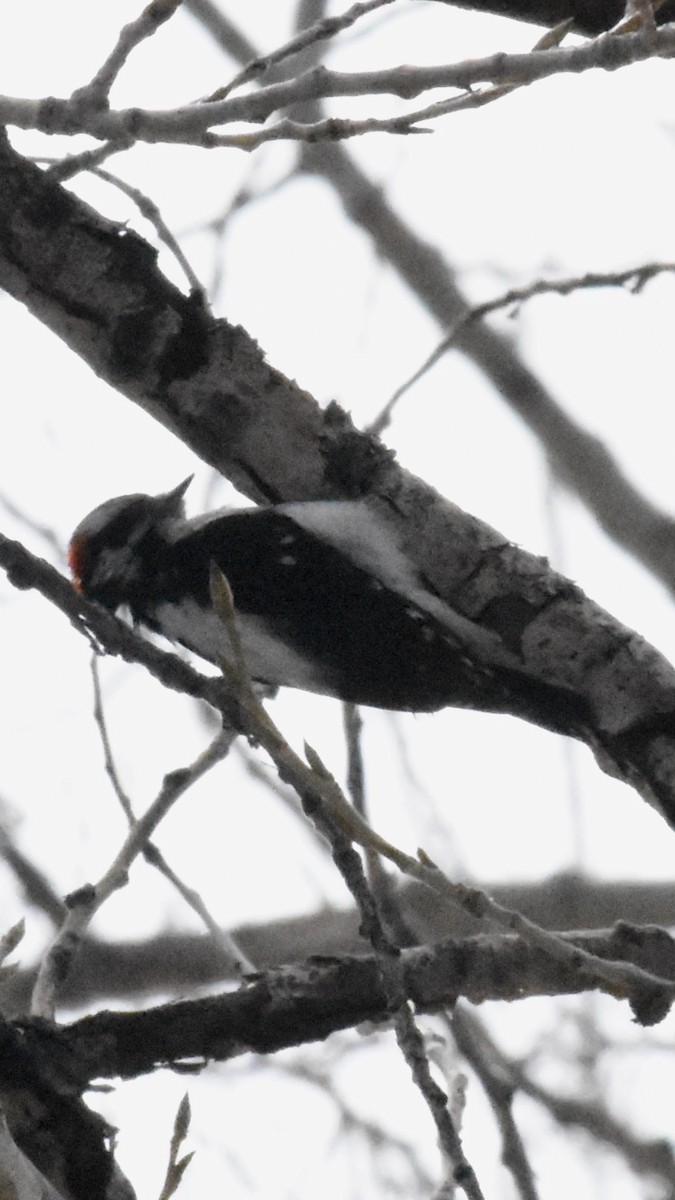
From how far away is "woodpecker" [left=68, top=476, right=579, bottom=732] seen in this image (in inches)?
144

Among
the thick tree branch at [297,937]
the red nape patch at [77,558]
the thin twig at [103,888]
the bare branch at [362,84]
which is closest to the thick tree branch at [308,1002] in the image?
the thin twig at [103,888]

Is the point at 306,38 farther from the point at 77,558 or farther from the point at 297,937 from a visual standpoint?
the point at 297,937

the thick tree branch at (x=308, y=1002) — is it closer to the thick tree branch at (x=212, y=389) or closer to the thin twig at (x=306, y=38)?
the thick tree branch at (x=212, y=389)

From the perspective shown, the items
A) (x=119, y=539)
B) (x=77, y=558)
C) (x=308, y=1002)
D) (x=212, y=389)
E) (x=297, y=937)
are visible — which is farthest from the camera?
(x=297, y=937)

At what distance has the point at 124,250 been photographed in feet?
11.3

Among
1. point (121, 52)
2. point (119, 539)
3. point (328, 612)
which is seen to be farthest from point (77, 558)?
point (121, 52)

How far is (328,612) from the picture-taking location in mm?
4219

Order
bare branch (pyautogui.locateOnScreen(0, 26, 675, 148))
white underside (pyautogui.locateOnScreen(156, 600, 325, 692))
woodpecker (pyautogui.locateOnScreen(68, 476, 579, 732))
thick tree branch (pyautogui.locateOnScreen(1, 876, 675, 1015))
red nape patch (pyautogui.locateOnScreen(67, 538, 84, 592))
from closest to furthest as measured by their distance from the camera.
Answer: bare branch (pyautogui.locateOnScreen(0, 26, 675, 148)) → woodpecker (pyautogui.locateOnScreen(68, 476, 579, 732)) → white underside (pyautogui.locateOnScreen(156, 600, 325, 692)) → red nape patch (pyautogui.locateOnScreen(67, 538, 84, 592)) → thick tree branch (pyautogui.locateOnScreen(1, 876, 675, 1015))

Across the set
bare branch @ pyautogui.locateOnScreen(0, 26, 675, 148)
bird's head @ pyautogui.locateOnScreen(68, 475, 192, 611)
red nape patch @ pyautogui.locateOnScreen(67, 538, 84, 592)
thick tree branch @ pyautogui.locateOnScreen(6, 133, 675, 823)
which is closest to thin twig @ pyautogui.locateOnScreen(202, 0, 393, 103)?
bare branch @ pyautogui.locateOnScreen(0, 26, 675, 148)

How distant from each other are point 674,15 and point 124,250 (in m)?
1.46

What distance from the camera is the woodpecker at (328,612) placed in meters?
3.66

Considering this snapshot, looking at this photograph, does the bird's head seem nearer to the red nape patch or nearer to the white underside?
the red nape patch

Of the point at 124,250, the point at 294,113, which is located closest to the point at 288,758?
the point at 124,250

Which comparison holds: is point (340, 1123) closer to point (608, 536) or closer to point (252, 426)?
point (608, 536)
